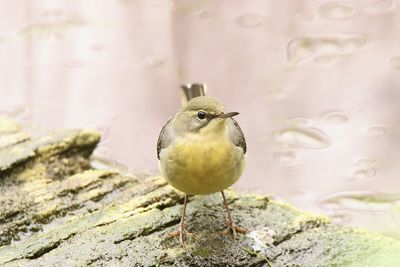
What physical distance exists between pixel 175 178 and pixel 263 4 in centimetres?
488

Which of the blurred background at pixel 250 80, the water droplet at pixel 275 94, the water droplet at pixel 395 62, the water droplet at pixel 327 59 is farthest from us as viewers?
the water droplet at pixel 327 59

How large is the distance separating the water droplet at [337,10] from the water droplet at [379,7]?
164 millimetres

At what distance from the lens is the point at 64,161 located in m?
5.29

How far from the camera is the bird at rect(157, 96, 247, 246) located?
4.21 metres

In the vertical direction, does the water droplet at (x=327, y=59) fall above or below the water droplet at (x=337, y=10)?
below

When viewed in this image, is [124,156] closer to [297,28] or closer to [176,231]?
[176,231]

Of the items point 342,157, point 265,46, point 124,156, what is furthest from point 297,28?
point 124,156

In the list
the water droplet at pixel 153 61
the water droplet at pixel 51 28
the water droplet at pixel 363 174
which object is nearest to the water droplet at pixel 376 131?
the water droplet at pixel 363 174

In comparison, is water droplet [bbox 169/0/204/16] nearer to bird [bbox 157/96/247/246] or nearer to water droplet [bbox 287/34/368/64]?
water droplet [bbox 287/34/368/64]

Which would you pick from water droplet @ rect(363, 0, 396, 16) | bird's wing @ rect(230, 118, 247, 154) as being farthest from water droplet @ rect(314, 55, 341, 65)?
bird's wing @ rect(230, 118, 247, 154)

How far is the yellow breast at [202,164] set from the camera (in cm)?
420

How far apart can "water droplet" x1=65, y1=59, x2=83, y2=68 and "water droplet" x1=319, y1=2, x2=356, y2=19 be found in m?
2.80

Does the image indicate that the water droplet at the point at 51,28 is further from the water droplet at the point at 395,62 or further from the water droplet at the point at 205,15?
the water droplet at the point at 395,62

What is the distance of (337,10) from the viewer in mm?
8664
